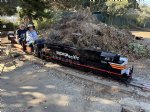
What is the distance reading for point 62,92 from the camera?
23.9 ft

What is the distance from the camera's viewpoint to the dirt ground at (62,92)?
6418mm

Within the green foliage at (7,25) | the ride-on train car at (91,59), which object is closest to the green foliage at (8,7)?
the green foliage at (7,25)

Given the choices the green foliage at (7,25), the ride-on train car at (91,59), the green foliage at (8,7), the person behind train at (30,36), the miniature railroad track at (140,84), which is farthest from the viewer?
the green foliage at (7,25)

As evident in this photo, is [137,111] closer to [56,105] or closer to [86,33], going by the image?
[56,105]

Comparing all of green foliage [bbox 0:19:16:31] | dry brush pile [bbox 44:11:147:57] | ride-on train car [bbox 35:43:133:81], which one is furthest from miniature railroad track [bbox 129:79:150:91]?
green foliage [bbox 0:19:16:31]

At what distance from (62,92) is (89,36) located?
529 cm

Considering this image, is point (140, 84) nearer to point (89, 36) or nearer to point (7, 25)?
point (89, 36)

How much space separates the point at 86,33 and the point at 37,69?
3784mm

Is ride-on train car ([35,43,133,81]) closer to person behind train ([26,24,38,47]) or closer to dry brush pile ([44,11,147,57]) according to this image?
person behind train ([26,24,38,47])

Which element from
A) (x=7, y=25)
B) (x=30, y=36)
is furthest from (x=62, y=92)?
(x=7, y=25)

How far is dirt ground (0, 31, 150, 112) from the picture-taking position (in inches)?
253

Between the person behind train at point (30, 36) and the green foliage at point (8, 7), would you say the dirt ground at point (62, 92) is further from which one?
the green foliage at point (8, 7)

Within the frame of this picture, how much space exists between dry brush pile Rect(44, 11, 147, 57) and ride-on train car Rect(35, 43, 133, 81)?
197 cm

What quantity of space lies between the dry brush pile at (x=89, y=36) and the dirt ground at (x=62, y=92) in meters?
2.72
